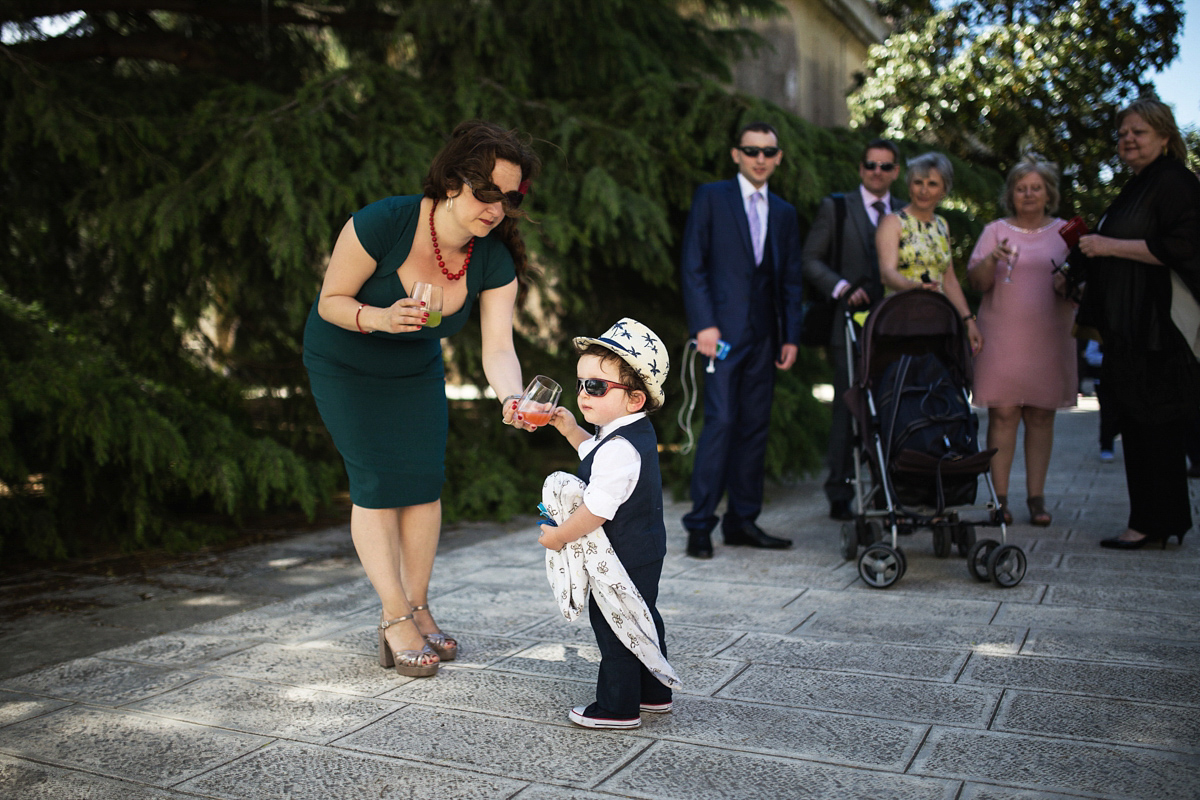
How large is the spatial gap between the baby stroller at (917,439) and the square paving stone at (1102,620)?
0.35 metres

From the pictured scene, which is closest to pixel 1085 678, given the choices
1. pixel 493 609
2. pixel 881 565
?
pixel 881 565

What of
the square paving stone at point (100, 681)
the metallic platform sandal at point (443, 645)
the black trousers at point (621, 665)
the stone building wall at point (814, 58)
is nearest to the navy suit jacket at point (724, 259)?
→ the metallic platform sandal at point (443, 645)

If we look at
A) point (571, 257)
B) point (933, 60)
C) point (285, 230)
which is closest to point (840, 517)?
point (571, 257)

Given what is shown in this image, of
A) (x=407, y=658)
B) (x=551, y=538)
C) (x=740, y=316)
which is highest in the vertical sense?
(x=740, y=316)

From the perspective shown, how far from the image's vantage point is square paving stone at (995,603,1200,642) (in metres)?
3.67

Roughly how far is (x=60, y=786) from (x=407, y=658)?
108 centimetres

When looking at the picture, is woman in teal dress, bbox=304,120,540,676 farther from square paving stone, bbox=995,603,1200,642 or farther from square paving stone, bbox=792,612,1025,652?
square paving stone, bbox=995,603,1200,642

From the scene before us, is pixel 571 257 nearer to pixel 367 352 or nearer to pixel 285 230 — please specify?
pixel 285 230

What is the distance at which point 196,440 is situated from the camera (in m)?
5.28

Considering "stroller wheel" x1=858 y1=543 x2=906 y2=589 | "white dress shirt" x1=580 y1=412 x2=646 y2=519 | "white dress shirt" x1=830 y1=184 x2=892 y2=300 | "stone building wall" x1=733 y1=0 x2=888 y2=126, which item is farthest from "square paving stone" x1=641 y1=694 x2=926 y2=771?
"stone building wall" x1=733 y1=0 x2=888 y2=126

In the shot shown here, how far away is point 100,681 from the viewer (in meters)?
3.33

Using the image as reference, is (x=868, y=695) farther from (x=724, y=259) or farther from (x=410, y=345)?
(x=724, y=259)

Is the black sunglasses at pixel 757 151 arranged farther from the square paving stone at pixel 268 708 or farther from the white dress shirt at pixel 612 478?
the square paving stone at pixel 268 708

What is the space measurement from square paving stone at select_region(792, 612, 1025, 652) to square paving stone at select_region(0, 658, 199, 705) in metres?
2.22
